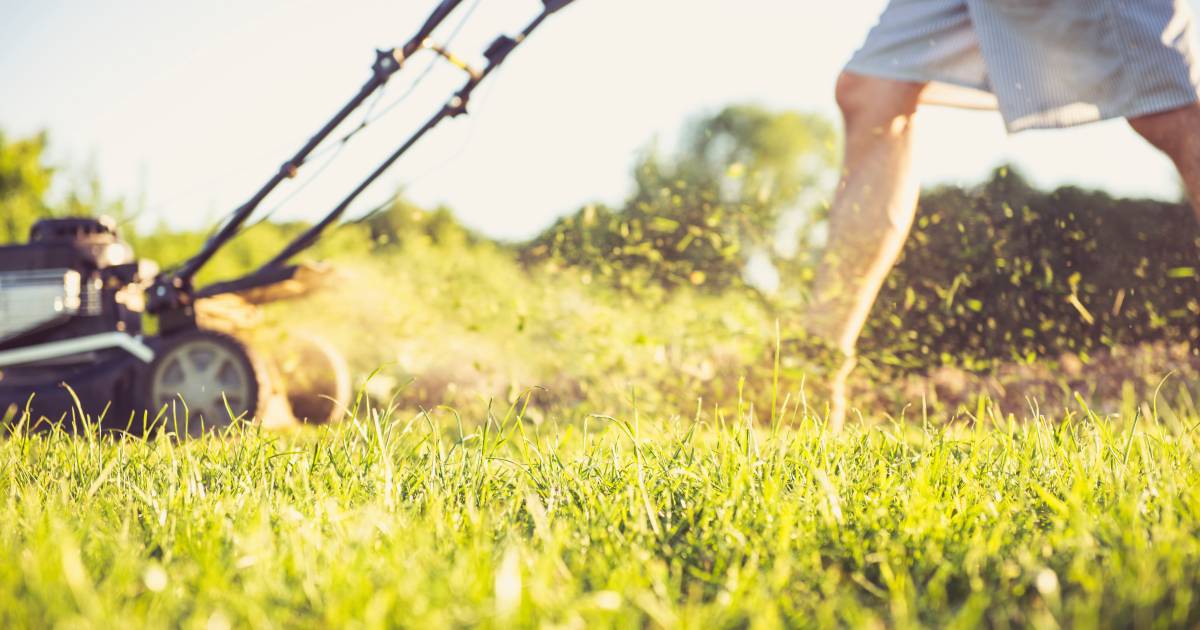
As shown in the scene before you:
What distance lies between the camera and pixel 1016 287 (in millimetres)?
3600

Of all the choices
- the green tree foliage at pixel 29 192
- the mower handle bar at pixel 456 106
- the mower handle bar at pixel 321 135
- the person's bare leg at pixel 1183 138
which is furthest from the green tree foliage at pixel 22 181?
the person's bare leg at pixel 1183 138

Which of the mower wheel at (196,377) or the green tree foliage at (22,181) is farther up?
the green tree foliage at (22,181)

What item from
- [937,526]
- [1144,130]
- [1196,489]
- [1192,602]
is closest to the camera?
[1192,602]

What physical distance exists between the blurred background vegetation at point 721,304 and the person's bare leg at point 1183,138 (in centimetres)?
59

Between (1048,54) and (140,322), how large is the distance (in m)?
2.94

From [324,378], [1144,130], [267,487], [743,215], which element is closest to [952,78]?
[1144,130]

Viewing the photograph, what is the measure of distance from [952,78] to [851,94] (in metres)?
0.25

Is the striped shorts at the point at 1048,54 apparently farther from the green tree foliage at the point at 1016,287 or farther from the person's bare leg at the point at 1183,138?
the green tree foliage at the point at 1016,287

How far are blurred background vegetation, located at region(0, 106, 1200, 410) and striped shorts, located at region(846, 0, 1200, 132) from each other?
2.12 ft

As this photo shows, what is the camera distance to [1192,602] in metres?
0.92

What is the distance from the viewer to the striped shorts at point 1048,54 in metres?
2.21

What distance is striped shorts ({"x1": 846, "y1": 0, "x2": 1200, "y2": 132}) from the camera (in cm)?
221

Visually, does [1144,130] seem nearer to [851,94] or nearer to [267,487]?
[851,94]

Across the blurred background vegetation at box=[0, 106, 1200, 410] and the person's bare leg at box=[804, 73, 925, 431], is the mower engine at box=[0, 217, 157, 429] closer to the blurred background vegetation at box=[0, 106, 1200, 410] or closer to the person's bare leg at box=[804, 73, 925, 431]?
the blurred background vegetation at box=[0, 106, 1200, 410]
